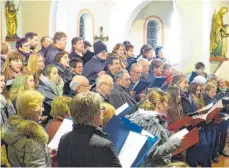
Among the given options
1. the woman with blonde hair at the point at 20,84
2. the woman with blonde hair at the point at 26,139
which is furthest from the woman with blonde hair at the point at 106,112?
the woman with blonde hair at the point at 20,84

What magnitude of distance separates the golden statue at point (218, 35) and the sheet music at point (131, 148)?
742cm

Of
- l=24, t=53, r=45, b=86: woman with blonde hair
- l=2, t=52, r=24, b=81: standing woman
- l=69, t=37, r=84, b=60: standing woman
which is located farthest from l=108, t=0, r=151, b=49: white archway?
l=2, t=52, r=24, b=81: standing woman

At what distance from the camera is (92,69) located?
5.78m

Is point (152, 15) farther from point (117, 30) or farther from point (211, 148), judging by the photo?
point (211, 148)

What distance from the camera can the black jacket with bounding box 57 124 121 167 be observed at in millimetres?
2449

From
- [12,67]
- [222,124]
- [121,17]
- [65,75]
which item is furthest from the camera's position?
[121,17]

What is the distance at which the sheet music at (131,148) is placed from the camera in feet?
9.40

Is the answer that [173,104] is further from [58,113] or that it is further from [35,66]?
[58,113]

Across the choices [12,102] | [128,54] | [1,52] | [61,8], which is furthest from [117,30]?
[12,102]

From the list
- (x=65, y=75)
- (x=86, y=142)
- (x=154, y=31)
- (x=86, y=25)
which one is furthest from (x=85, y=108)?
(x=154, y=31)

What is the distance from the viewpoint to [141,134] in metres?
2.94

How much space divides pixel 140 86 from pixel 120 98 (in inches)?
21.8

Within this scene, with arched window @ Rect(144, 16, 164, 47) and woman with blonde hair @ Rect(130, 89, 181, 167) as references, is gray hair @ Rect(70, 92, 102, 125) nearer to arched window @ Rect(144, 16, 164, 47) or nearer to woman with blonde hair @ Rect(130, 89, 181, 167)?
woman with blonde hair @ Rect(130, 89, 181, 167)

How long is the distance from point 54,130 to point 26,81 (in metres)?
0.82
